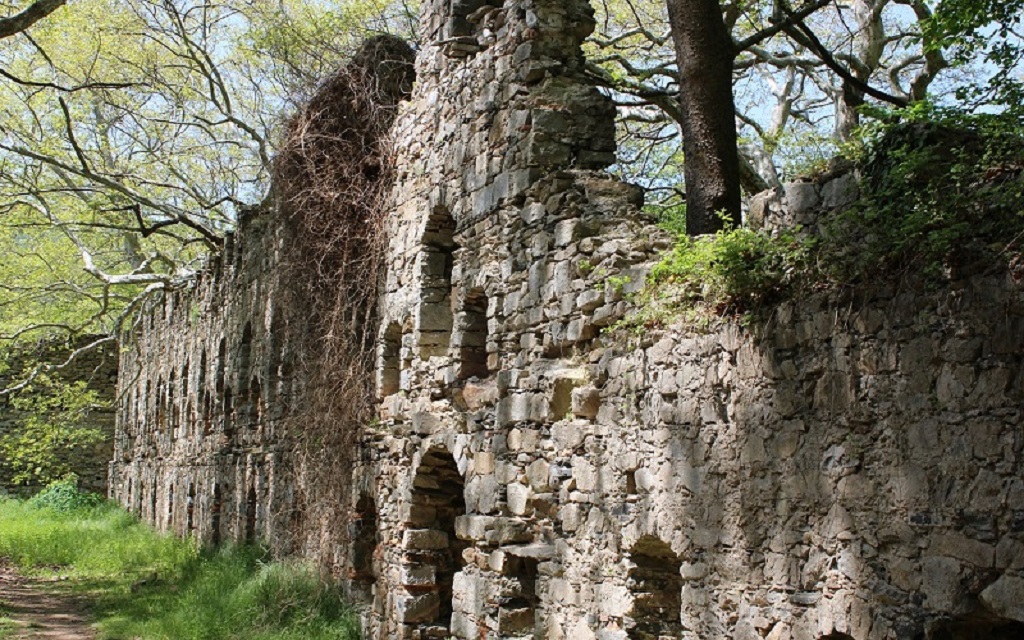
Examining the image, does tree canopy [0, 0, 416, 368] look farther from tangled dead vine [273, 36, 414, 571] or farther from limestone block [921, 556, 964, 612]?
limestone block [921, 556, 964, 612]

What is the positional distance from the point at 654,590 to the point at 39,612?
11253 mm

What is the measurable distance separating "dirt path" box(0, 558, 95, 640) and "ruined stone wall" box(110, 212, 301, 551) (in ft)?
8.97

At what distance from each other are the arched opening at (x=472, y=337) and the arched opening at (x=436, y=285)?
0.62m

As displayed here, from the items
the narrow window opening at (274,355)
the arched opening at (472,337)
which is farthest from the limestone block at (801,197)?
the narrow window opening at (274,355)

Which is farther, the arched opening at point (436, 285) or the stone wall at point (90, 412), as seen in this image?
the stone wall at point (90, 412)

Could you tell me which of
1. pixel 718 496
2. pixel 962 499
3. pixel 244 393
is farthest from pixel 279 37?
pixel 962 499

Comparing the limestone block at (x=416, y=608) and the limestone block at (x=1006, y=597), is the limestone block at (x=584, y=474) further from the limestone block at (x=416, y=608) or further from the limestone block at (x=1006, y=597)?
the limestone block at (x=416, y=608)

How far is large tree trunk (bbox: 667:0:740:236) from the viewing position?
910 centimetres

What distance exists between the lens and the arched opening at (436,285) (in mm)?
10531

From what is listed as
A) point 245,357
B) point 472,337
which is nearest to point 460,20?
point 472,337

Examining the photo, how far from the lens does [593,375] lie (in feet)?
24.1

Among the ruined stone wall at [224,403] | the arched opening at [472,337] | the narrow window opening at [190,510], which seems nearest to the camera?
the arched opening at [472,337]

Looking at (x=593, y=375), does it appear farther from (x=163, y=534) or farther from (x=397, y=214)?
(x=163, y=534)

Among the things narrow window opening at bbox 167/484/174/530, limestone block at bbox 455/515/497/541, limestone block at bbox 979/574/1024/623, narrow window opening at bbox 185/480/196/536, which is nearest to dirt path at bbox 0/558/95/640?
narrow window opening at bbox 185/480/196/536
